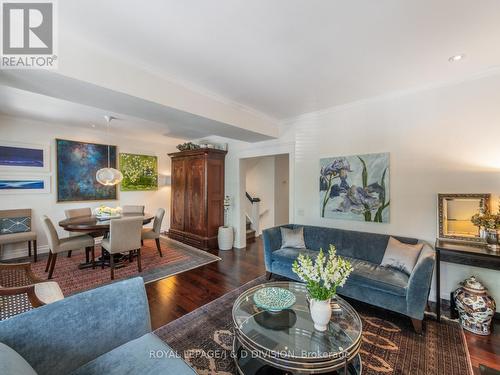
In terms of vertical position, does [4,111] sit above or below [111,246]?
above

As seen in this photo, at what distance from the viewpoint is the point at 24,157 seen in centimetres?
414

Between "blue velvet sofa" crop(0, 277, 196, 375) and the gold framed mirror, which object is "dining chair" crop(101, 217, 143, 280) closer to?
"blue velvet sofa" crop(0, 277, 196, 375)

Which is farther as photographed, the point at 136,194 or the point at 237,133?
the point at 136,194

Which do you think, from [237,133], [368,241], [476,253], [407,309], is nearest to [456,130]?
[476,253]

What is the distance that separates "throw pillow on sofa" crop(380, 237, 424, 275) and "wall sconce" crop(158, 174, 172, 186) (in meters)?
5.50

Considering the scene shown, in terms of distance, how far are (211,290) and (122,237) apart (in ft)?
5.37

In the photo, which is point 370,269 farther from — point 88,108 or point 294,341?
point 88,108

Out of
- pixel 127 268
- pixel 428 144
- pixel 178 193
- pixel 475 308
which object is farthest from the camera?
pixel 178 193

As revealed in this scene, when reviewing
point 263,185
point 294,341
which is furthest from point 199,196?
point 294,341

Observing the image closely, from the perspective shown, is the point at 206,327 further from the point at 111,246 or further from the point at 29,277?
the point at 111,246

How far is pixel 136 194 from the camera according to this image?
5.79 metres

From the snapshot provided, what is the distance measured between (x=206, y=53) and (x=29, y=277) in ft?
9.33

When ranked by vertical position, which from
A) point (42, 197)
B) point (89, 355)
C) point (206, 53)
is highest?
point (206, 53)

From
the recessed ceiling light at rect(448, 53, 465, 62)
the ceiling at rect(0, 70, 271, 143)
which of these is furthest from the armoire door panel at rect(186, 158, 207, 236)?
the recessed ceiling light at rect(448, 53, 465, 62)
